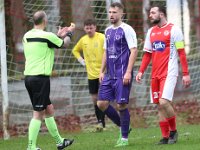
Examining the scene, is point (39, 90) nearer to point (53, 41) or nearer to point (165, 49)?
point (53, 41)

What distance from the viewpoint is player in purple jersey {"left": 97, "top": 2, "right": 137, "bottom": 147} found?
11.2 metres

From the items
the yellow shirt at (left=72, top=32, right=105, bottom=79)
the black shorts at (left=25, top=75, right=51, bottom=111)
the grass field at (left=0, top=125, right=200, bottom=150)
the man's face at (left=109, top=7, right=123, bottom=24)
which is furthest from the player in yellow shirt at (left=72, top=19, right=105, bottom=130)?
the black shorts at (left=25, top=75, right=51, bottom=111)

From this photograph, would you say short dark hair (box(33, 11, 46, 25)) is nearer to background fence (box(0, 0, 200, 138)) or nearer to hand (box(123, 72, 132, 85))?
hand (box(123, 72, 132, 85))

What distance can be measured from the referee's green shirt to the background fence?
438cm

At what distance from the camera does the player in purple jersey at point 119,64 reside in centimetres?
1116

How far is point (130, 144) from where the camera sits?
450 inches

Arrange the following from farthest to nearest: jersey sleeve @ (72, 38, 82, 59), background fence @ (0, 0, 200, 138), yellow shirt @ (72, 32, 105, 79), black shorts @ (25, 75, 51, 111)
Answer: background fence @ (0, 0, 200, 138)
jersey sleeve @ (72, 38, 82, 59)
yellow shirt @ (72, 32, 105, 79)
black shorts @ (25, 75, 51, 111)

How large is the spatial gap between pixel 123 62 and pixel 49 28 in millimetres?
4918

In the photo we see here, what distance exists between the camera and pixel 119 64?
1130 centimetres

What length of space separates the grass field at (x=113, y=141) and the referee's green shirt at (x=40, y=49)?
1.47m

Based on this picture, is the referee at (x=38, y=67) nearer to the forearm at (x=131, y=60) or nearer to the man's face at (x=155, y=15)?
the forearm at (x=131, y=60)

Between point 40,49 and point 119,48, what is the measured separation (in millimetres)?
1382

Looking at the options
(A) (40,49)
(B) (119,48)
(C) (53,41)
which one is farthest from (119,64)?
(A) (40,49)

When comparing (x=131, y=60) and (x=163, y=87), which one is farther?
(x=131, y=60)
